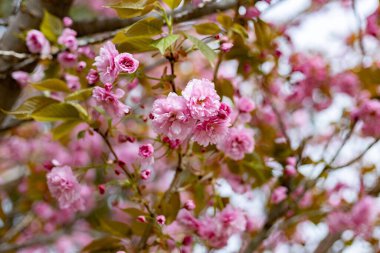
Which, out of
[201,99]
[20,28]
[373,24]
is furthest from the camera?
[373,24]

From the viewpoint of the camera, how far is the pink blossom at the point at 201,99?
91cm

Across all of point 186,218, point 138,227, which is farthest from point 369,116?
point 138,227

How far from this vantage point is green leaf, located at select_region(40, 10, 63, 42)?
1.55 metres

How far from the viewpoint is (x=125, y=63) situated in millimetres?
985

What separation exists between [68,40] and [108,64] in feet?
1.96

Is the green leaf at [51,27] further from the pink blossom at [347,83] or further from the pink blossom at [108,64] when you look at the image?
the pink blossom at [347,83]

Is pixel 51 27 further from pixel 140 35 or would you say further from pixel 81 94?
pixel 140 35

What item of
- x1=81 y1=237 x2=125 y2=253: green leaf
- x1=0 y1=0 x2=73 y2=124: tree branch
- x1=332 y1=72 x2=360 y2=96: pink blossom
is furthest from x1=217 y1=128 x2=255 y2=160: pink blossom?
x1=332 y1=72 x2=360 y2=96: pink blossom

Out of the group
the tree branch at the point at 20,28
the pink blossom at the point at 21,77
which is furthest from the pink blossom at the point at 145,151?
the tree branch at the point at 20,28

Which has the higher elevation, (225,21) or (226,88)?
(225,21)

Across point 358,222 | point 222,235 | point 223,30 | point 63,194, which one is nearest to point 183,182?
point 222,235

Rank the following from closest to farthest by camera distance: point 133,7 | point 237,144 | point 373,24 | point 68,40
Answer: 1. point 133,7
2. point 237,144
3. point 68,40
4. point 373,24

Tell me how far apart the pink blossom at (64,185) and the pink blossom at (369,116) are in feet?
3.71

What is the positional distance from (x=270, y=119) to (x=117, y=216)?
1.59 m
